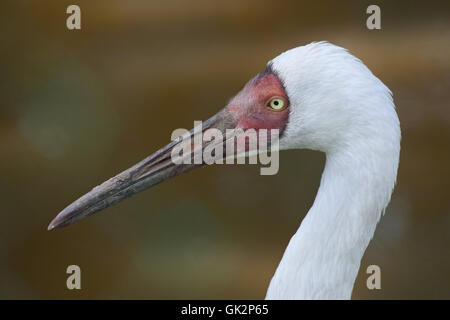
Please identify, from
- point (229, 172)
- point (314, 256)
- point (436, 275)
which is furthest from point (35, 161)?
point (436, 275)

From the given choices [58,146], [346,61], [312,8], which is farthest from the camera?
[58,146]

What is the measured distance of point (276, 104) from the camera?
153 cm

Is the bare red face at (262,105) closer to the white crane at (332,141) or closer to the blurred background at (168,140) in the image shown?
the white crane at (332,141)

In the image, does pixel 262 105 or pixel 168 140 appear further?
pixel 168 140

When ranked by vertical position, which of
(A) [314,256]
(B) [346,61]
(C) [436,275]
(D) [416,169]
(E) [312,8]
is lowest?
(C) [436,275]

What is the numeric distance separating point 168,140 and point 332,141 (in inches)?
45.9

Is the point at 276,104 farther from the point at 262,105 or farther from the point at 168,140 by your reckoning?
the point at 168,140

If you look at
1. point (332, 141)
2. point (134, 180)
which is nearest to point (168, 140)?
point (134, 180)

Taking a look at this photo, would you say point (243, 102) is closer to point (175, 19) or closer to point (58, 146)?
point (175, 19)

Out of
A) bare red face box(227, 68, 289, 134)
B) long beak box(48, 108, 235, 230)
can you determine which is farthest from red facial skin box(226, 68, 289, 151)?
long beak box(48, 108, 235, 230)

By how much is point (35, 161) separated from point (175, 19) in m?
0.80

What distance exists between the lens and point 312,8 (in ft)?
8.00

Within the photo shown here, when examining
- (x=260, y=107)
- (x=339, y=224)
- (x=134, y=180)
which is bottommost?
(x=339, y=224)

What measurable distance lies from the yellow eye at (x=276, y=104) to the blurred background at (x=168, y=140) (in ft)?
3.17
